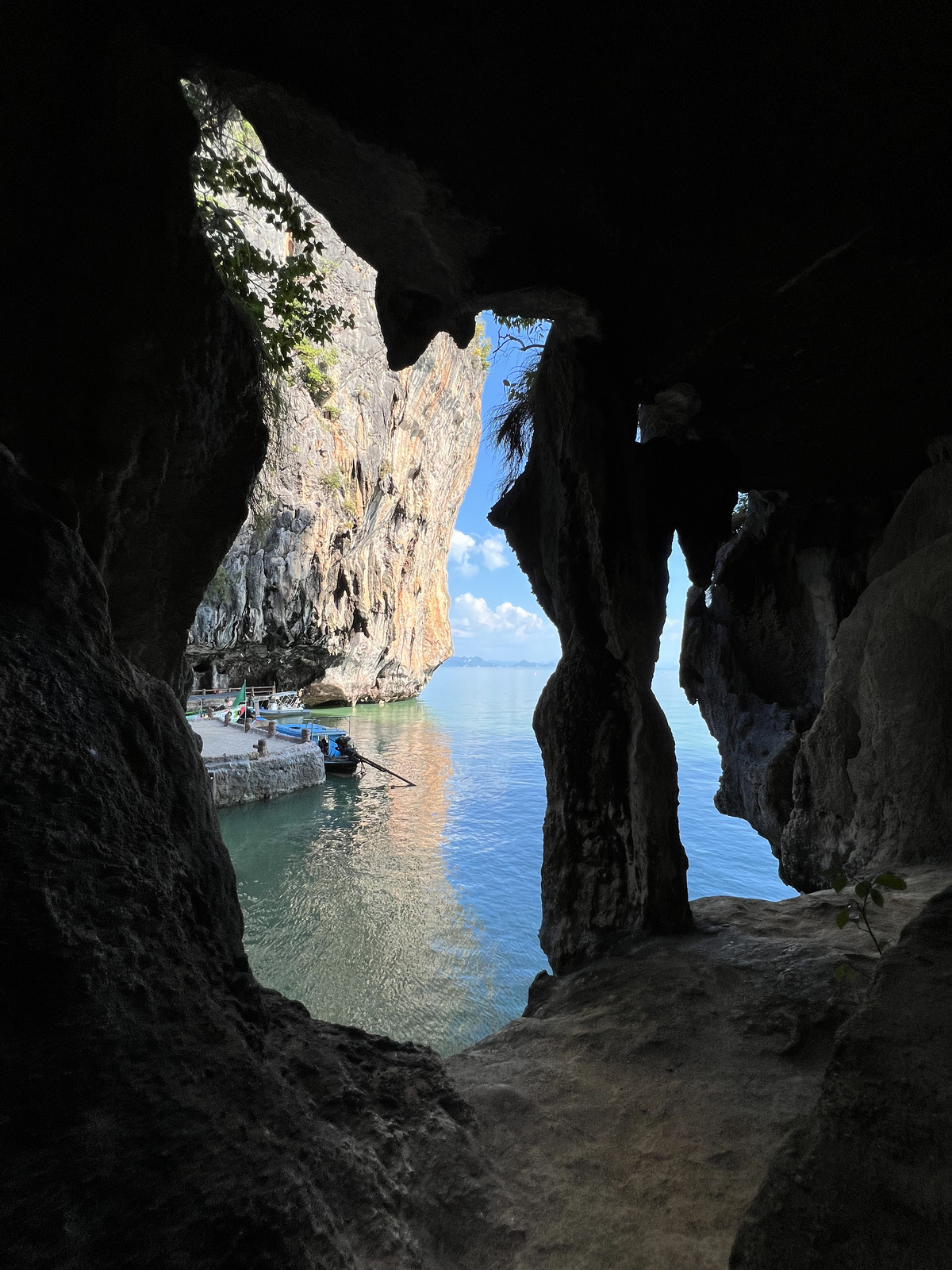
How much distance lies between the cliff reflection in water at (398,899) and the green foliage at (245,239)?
30.6 ft

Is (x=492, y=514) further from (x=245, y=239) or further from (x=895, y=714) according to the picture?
(x=895, y=714)

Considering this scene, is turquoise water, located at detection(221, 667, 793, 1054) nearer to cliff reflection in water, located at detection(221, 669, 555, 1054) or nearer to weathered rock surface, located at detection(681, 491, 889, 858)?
cliff reflection in water, located at detection(221, 669, 555, 1054)

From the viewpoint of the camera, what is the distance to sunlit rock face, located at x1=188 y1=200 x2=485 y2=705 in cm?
3288

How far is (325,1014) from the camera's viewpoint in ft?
30.7

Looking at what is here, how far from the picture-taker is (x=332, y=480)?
33.7 metres

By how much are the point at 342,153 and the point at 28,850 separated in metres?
3.92

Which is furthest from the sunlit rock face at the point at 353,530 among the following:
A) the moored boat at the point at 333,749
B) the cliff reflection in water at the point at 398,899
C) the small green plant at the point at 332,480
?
the cliff reflection in water at the point at 398,899

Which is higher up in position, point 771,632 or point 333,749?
point 771,632

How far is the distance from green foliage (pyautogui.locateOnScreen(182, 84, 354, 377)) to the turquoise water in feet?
30.7

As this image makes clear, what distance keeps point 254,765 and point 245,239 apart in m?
18.5

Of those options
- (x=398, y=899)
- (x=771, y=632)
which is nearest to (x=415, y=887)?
(x=398, y=899)

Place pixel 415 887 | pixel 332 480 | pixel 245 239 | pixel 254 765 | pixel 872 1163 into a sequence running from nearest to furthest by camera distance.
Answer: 1. pixel 872 1163
2. pixel 245 239
3. pixel 415 887
4. pixel 254 765
5. pixel 332 480

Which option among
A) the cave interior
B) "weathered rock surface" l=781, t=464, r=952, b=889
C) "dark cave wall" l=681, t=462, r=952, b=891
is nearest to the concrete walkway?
"dark cave wall" l=681, t=462, r=952, b=891

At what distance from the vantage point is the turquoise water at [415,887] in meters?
10.3
